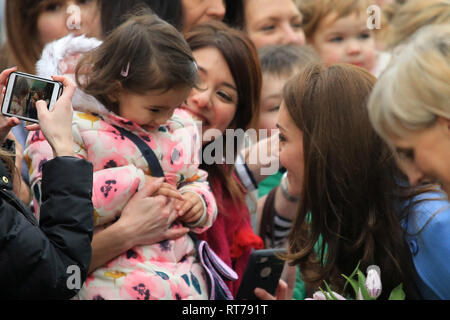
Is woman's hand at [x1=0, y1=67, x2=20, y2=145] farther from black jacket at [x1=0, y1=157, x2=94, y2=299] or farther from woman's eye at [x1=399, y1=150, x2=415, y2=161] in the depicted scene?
woman's eye at [x1=399, y1=150, x2=415, y2=161]

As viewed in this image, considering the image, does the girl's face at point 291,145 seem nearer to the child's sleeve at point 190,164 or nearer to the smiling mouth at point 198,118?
the child's sleeve at point 190,164

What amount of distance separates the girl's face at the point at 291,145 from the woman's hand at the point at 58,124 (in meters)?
0.83

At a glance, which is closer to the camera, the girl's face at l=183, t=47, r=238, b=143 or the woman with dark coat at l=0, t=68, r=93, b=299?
the woman with dark coat at l=0, t=68, r=93, b=299

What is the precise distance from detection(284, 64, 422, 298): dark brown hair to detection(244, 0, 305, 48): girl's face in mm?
1909

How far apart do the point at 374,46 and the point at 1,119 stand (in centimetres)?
313

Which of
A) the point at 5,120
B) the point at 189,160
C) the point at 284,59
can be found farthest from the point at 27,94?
the point at 284,59

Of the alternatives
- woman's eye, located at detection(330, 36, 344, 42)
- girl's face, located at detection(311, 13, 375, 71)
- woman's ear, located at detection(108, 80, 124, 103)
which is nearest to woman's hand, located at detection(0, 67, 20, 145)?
woman's ear, located at detection(108, 80, 124, 103)

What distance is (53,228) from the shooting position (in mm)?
2006

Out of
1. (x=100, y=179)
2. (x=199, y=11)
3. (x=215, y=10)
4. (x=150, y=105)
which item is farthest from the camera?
(x=215, y=10)

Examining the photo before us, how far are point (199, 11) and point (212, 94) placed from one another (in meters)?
0.64

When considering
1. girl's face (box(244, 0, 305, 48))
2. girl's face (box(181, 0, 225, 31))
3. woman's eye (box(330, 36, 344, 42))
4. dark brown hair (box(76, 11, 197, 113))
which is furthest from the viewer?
woman's eye (box(330, 36, 344, 42))

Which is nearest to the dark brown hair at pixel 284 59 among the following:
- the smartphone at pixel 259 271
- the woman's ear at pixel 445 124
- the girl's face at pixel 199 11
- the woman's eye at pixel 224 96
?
the girl's face at pixel 199 11

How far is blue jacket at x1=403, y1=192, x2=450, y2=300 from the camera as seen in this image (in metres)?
2.24

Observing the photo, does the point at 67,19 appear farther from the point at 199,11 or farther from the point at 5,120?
the point at 5,120
